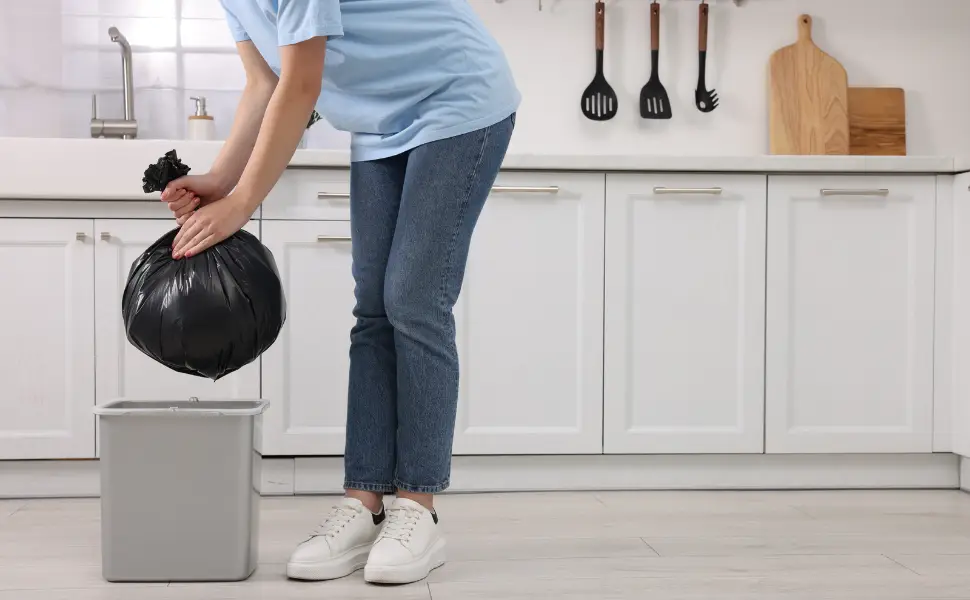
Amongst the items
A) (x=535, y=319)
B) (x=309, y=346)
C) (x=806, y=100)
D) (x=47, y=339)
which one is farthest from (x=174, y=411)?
(x=806, y=100)

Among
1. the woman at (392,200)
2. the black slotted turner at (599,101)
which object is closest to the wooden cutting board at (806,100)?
the black slotted turner at (599,101)

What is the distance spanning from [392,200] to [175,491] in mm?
563

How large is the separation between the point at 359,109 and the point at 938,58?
2.25m

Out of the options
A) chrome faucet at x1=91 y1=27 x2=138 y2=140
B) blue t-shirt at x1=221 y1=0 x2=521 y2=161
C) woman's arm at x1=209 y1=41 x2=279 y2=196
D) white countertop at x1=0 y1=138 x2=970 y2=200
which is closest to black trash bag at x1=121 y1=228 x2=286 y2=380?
woman's arm at x1=209 y1=41 x2=279 y2=196

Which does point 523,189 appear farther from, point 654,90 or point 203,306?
point 203,306

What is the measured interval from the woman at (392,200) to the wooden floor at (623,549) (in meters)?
0.12

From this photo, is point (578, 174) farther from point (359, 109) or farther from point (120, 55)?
point (120, 55)

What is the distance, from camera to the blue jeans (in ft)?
4.79

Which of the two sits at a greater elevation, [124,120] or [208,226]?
[124,120]

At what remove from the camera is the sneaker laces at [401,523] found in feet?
4.90

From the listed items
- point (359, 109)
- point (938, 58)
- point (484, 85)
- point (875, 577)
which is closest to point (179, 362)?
point (359, 109)

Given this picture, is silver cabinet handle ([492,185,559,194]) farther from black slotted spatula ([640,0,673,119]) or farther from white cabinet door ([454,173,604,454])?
black slotted spatula ([640,0,673,119])

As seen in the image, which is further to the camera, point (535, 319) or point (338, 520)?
point (535, 319)

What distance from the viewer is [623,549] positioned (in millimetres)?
1726
